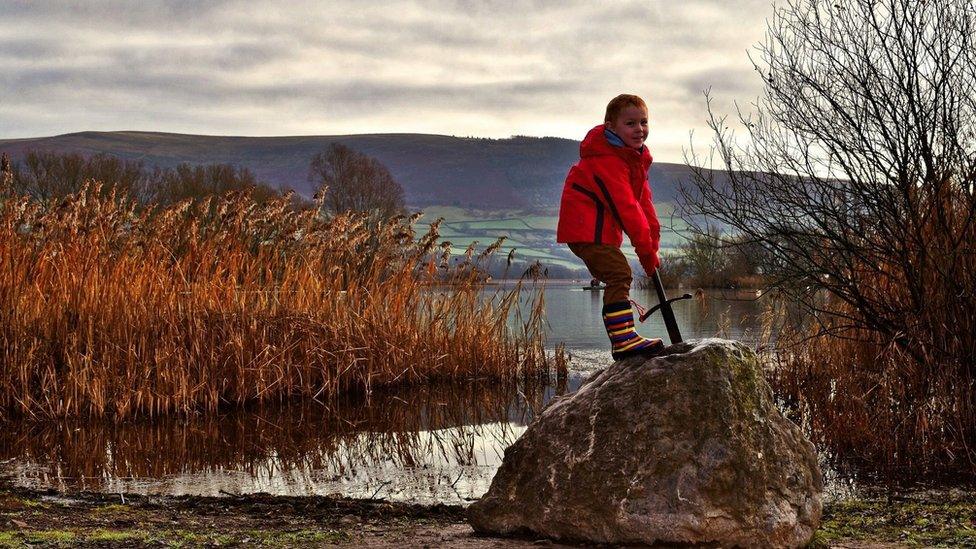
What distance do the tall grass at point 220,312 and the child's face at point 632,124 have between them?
18.8 feet

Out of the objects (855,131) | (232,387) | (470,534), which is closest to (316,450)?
(232,387)

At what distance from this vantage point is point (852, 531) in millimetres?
5062

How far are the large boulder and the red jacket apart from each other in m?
0.70

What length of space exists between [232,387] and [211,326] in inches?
27.5

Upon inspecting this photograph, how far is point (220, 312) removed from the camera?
9.84 metres

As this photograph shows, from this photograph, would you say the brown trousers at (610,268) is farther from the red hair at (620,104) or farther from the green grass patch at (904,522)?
the green grass patch at (904,522)

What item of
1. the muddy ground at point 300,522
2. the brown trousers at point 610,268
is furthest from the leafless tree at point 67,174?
the brown trousers at point 610,268

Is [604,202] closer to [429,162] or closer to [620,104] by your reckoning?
[620,104]

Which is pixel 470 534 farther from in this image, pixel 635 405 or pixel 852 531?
pixel 852 531

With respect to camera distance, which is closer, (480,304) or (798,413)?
(798,413)

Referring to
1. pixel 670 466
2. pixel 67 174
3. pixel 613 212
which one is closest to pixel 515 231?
pixel 67 174

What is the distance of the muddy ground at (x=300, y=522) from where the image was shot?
4547mm

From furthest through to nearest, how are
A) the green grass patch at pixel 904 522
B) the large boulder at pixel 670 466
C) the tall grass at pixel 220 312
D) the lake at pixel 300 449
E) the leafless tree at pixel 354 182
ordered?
the leafless tree at pixel 354 182
the tall grass at pixel 220 312
the lake at pixel 300 449
the green grass patch at pixel 904 522
the large boulder at pixel 670 466

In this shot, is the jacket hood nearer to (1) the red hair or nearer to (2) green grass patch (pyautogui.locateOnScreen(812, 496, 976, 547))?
(1) the red hair
